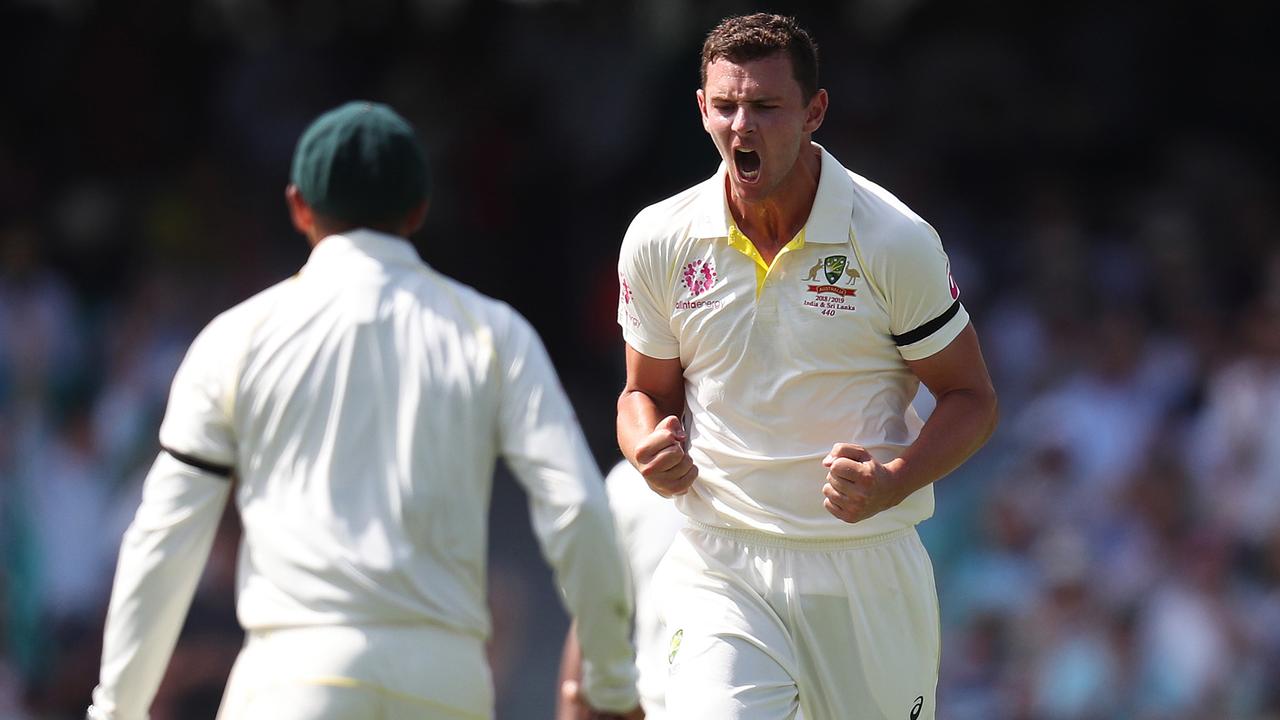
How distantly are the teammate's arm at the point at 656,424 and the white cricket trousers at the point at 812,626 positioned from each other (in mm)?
326

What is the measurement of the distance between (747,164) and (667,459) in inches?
30.2

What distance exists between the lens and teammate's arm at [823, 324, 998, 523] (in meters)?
4.34

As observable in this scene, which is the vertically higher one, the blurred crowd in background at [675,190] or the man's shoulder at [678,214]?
the man's shoulder at [678,214]

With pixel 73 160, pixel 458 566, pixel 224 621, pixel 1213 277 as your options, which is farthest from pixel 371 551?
pixel 73 160

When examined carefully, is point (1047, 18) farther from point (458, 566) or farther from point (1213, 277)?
point (458, 566)

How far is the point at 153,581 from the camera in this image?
4.33 meters

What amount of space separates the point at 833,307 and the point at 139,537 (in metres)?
1.78

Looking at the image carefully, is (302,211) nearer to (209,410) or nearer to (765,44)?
(209,410)

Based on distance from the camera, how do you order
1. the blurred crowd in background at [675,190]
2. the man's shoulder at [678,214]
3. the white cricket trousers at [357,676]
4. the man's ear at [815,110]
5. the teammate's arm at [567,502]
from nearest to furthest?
1. the white cricket trousers at [357,676]
2. the teammate's arm at [567,502]
3. the man's ear at [815,110]
4. the man's shoulder at [678,214]
5. the blurred crowd in background at [675,190]

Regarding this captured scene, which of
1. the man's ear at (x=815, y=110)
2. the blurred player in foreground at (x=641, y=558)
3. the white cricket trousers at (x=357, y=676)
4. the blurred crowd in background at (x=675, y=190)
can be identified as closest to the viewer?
the white cricket trousers at (x=357, y=676)

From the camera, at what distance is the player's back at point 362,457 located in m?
4.32

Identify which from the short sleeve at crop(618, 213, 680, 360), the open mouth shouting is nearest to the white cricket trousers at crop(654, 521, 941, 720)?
the short sleeve at crop(618, 213, 680, 360)

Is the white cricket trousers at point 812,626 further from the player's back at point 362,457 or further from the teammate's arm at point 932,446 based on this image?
the player's back at point 362,457

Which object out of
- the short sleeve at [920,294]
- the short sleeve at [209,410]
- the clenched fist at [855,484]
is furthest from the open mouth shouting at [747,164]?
the short sleeve at [209,410]
